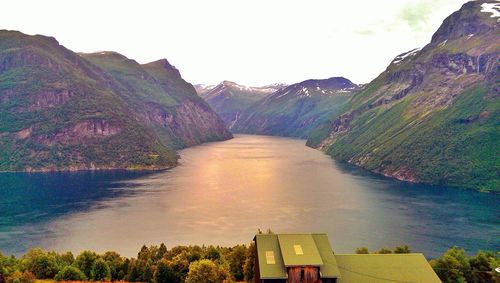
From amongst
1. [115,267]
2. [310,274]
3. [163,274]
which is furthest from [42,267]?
[310,274]


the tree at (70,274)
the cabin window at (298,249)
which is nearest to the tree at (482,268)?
the cabin window at (298,249)

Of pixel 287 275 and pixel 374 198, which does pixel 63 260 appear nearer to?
pixel 287 275

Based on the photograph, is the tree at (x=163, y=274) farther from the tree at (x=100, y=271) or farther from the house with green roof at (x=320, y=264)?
the house with green roof at (x=320, y=264)

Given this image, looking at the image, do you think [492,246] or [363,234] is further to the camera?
[363,234]

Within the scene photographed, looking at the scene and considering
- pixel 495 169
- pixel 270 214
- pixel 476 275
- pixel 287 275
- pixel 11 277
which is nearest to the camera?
pixel 287 275

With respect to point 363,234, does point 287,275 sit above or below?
above

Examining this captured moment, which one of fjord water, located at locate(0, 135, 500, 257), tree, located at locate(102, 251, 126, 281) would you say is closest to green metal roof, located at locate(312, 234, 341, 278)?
tree, located at locate(102, 251, 126, 281)

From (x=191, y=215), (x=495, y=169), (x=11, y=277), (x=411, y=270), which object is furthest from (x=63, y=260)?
(x=495, y=169)
